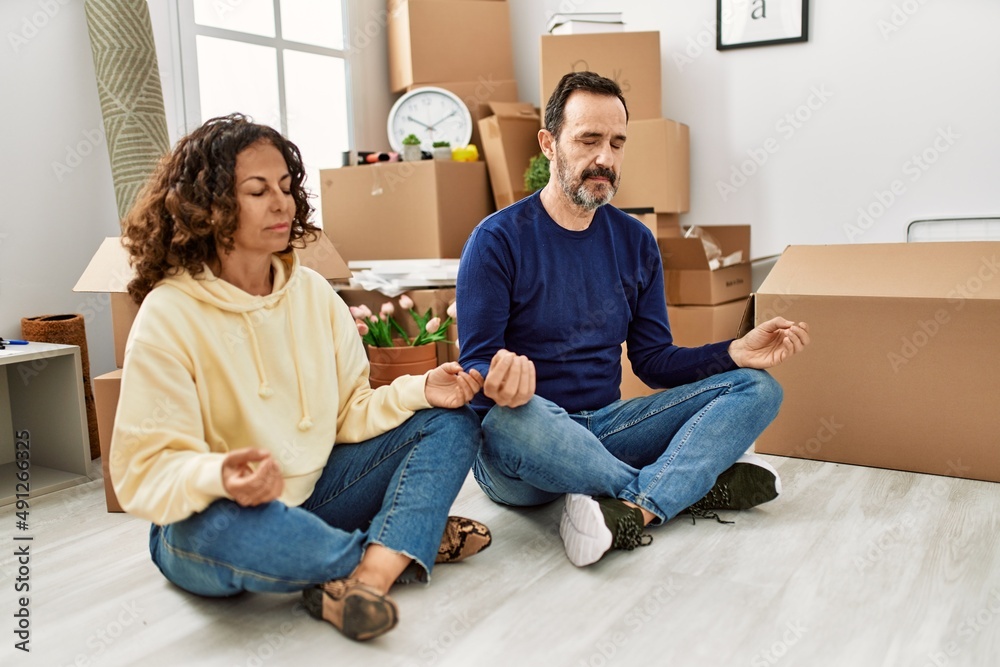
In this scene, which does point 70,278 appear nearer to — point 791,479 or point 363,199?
point 363,199

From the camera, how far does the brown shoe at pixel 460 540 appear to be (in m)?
1.43

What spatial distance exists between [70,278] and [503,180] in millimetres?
1403

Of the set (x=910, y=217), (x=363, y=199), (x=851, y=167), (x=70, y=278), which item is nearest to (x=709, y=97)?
(x=851, y=167)

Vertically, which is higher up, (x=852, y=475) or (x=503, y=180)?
(x=503, y=180)

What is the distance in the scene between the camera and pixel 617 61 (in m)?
2.87

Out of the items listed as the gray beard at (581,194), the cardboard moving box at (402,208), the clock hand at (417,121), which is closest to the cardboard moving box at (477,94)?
the clock hand at (417,121)

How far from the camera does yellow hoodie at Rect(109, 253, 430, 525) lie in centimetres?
113

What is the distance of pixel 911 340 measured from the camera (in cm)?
186

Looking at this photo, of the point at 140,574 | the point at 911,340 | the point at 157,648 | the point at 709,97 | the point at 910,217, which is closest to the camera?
the point at 157,648

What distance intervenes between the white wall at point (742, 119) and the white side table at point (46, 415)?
0.18 meters

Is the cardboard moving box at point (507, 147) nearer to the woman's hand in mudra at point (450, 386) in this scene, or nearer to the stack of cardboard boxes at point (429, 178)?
the stack of cardboard boxes at point (429, 178)

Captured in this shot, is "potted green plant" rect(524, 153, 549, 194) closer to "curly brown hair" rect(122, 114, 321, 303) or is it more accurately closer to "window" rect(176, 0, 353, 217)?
"window" rect(176, 0, 353, 217)

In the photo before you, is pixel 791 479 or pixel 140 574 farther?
pixel 791 479

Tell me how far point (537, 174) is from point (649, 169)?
381mm
